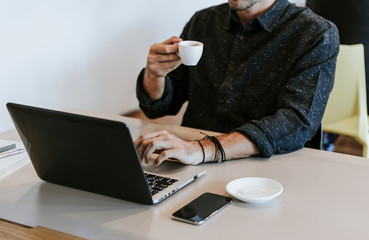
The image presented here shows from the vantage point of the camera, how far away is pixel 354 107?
102 inches

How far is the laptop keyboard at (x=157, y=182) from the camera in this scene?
1.21 m

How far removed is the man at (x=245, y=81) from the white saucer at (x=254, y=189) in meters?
0.18

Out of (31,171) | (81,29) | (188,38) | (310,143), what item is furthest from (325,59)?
(81,29)

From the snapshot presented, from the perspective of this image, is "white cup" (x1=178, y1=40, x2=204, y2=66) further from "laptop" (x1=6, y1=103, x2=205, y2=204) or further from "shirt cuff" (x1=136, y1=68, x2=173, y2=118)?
"shirt cuff" (x1=136, y1=68, x2=173, y2=118)

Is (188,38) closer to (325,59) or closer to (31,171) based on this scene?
(325,59)

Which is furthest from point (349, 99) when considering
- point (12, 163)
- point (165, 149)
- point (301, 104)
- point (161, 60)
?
point (12, 163)

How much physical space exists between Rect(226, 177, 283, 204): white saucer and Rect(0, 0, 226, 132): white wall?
5.58 feet

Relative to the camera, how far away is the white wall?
8.57 feet

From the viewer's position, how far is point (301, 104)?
1.59 m

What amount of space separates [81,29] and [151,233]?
2.14 meters

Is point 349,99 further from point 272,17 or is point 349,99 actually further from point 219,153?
point 219,153

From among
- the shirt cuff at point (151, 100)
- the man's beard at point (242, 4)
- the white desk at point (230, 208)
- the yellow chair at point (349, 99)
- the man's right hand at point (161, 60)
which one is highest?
the man's beard at point (242, 4)

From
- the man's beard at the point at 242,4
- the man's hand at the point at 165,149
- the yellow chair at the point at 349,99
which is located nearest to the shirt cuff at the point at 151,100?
the man's beard at the point at 242,4

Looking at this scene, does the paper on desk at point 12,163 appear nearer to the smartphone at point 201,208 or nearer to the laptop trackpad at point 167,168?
the laptop trackpad at point 167,168
